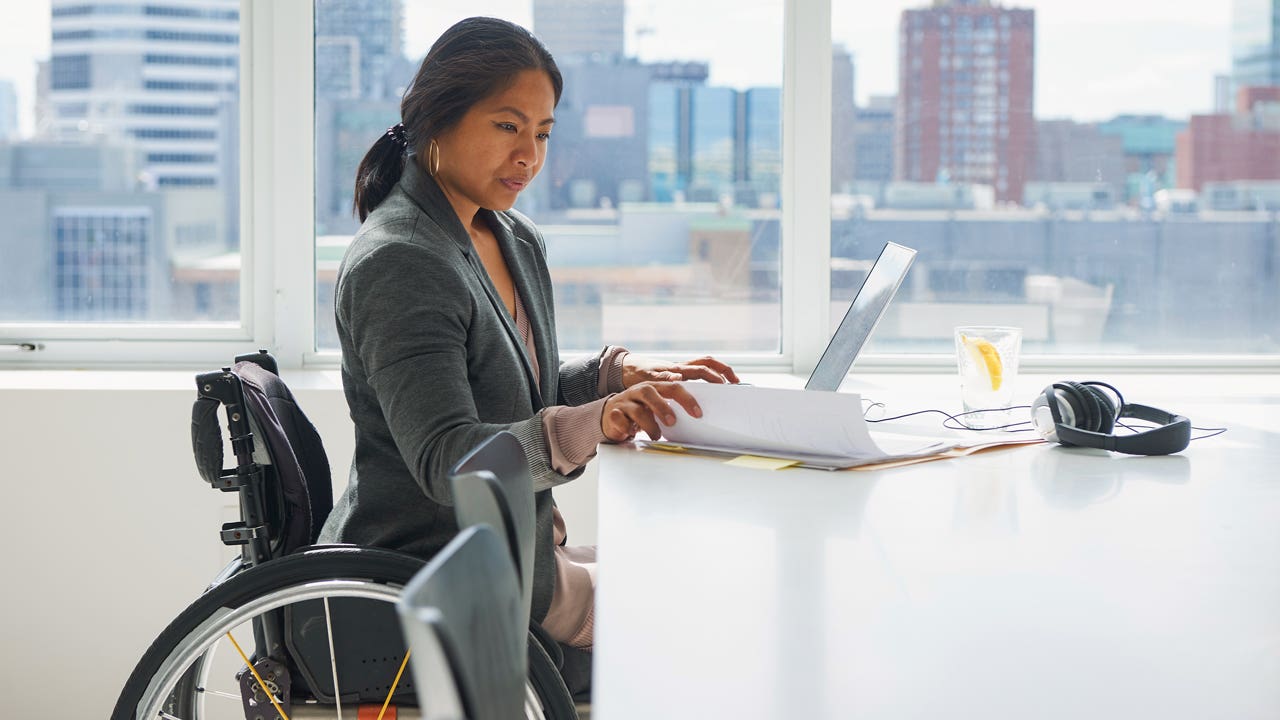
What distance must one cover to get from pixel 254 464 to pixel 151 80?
1.60 m

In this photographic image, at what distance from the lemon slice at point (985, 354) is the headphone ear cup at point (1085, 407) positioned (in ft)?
0.70

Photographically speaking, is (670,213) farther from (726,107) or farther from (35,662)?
(35,662)

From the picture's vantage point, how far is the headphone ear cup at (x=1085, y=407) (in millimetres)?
1502

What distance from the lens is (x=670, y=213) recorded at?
8.90ft

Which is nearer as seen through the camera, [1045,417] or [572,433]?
[572,433]

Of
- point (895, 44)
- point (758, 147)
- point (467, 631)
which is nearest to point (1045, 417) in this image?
point (467, 631)

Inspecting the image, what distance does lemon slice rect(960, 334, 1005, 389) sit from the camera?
1.73m

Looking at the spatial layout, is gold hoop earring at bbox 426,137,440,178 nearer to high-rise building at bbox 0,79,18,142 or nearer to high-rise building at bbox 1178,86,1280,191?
high-rise building at bbox 0,79,18,142

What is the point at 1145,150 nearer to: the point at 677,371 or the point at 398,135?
the point at 677,371

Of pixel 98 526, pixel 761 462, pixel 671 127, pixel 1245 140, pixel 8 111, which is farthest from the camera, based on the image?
pixel 1245 140

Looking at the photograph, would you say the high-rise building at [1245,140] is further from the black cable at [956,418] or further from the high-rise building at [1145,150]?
the black cable at [956,418]

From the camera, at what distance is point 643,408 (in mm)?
1395

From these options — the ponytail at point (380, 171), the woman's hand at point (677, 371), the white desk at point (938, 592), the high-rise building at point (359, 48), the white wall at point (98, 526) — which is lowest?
the white wall at point (98, 526)

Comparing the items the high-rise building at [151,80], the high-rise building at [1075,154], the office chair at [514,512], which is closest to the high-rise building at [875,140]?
the high-rise building at [1075,154]
